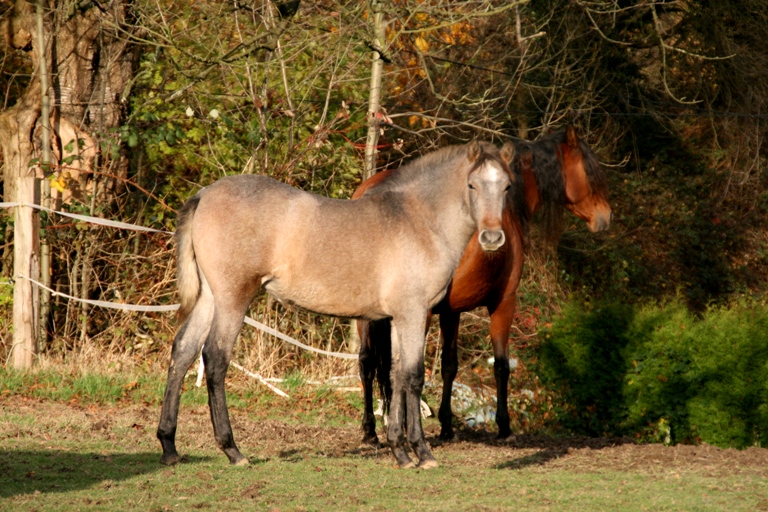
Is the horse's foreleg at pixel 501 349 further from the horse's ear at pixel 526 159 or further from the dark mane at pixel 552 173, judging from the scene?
the horse's ear at pixel 526 159

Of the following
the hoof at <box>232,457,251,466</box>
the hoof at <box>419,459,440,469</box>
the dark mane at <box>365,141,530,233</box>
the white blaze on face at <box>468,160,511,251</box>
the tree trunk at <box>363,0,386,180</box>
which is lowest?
the hoof at <box>419,459,440,469</box>

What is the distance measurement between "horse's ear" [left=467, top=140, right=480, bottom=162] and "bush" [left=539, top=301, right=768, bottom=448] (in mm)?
2998

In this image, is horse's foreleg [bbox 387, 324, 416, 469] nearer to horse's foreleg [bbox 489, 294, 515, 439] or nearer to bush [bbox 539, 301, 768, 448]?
horse's foreleg [bbox 489, 294, 515, 439]

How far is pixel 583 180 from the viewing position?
27.9ft

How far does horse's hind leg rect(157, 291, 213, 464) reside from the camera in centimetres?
628

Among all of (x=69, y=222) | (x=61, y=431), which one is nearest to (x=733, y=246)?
(x=69, y=222)

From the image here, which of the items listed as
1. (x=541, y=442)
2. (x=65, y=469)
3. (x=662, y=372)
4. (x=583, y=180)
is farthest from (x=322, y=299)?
(x=662, y=372)

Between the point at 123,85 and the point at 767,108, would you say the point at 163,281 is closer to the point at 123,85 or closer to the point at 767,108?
the point at 123,85

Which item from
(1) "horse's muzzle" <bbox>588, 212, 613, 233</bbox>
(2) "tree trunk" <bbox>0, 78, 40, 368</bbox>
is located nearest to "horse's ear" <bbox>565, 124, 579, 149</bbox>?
(1) "horse's muzzle" <bbox>588, 212, 613, 233</bbox>

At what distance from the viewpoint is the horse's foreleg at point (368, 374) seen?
780 cm

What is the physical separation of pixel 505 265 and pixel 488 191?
200cm

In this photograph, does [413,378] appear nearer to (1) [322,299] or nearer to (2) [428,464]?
(2) [428,464]

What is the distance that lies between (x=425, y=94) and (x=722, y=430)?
8660 mm

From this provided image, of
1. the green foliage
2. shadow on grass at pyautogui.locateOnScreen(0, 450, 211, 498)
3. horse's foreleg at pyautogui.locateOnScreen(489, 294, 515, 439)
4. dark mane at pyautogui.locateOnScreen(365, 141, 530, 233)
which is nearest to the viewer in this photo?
shadow on grass at pyautogui.locateOnScreen(0, 450, 211, 498)
